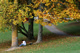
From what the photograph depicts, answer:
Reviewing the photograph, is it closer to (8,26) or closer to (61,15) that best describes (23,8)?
(8,26)

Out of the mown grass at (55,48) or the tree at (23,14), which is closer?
the mown grass at (55,48)

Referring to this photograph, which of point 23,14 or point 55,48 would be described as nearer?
point 55,48

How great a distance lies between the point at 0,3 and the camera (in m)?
12.2

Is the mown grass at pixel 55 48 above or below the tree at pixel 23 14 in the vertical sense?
below

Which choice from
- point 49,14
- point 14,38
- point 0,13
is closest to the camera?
point 0,13

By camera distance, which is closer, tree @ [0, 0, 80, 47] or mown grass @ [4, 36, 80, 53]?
mown grass @ [4, 36, 80, 53]

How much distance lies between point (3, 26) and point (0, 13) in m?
1.21

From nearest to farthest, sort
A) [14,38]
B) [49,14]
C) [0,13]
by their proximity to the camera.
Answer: [0,13], [49,14], [14,38]

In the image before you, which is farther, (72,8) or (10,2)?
(72,8)

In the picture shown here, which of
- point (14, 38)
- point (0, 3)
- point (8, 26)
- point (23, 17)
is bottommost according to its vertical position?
point (14, 38)

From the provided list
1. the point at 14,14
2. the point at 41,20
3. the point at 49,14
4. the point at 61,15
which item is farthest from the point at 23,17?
the point at 61,15

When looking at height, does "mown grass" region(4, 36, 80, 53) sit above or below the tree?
below

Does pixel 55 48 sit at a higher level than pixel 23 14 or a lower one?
lower

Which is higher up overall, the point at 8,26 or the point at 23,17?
the point at 23,17
